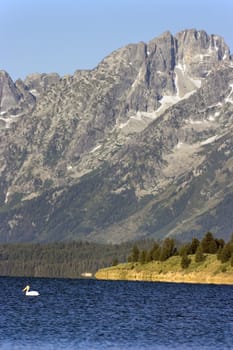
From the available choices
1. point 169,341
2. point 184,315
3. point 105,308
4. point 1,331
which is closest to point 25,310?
point 105,308

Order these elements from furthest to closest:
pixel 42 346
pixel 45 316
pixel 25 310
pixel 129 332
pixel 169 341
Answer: pixel 25 310 → pixel 45 316 → pixel 129 332 → pixel 169 341 → pixel 42 346

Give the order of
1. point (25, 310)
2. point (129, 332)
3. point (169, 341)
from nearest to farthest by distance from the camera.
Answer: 1. point (169, 341)
2. point (129, 332)
3. point (25, 310)

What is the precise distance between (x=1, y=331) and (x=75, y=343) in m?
16.2

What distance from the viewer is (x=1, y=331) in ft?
466

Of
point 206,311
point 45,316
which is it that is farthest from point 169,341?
point 206,311

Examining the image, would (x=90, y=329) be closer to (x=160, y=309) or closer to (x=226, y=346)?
(x=226, y=346)

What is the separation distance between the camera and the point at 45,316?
557 feet

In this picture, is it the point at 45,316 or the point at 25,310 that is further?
the point at 25,310

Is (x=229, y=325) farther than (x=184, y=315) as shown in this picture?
No

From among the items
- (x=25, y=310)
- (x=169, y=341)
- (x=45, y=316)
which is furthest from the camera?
(x=25, y=310)

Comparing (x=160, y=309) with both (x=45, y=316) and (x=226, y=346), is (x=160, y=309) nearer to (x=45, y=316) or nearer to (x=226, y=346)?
→ (x=45, y=316)

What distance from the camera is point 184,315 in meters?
176

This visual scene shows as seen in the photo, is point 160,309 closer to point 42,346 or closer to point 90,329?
point 90,329

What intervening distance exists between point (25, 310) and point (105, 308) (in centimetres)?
1614
